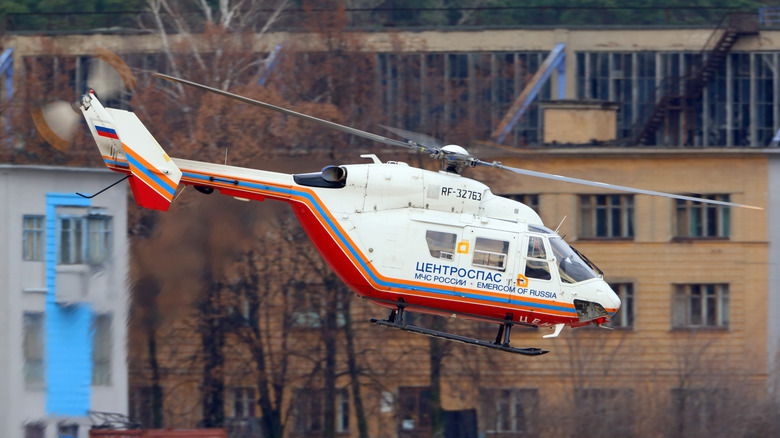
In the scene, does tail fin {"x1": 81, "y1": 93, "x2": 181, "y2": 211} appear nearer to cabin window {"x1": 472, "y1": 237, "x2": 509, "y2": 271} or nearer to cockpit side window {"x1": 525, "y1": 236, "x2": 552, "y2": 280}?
cabin window {"x1": 472, "y1": 237, "x2": 509, "y2": 271}

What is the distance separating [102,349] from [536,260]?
1406 centimetres

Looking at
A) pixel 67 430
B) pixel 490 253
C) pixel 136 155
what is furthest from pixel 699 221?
pixel 136 155

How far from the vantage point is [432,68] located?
32594mm

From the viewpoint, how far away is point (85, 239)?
2602 centimetres

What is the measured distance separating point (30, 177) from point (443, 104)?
1157 centimetres

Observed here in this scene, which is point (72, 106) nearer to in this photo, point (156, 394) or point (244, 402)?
point (156, 394)

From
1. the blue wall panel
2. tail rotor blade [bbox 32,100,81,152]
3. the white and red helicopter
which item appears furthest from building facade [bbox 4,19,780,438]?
the white and red helicopter

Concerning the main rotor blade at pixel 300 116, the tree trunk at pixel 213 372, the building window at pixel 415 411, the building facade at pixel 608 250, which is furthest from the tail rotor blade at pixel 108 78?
the building window at pixel 415 411

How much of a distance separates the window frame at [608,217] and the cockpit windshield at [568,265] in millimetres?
15800

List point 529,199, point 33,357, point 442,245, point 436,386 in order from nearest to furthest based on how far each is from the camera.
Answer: point 442,245
point 33,357
point 436,386
point 529,199

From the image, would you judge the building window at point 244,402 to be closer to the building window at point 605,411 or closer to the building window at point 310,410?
the building window at point 310,410

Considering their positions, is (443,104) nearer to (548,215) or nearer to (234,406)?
(548,215)

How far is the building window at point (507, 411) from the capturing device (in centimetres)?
2839

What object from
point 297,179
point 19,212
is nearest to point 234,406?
point 19,212
